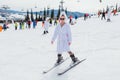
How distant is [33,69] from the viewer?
31.9ft

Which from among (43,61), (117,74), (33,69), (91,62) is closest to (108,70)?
(117,74)

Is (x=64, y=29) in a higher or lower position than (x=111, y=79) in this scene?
higher

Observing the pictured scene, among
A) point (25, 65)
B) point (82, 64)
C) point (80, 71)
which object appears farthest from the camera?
point (25, 65)

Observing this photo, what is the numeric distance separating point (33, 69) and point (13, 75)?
825mm

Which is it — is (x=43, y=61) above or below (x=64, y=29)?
below

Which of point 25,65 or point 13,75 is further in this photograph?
point 25,65

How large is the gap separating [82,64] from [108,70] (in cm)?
129

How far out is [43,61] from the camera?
10969mm

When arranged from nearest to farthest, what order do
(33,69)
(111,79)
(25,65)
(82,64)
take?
(111,79) → (82,64) → (33,69) → (25,65)

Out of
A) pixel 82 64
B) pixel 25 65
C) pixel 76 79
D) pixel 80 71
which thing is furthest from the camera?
pixel 25 65

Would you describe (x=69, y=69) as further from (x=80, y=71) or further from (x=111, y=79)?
(x=111, y=79)

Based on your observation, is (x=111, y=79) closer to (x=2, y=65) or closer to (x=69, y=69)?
(x=69, y=69)

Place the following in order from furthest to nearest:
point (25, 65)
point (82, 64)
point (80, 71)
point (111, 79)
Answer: point (25, 65)
point (82, 64)
point (80, 71)
point (111, 79)

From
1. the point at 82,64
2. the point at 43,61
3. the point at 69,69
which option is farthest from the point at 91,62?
the point at 43,61
